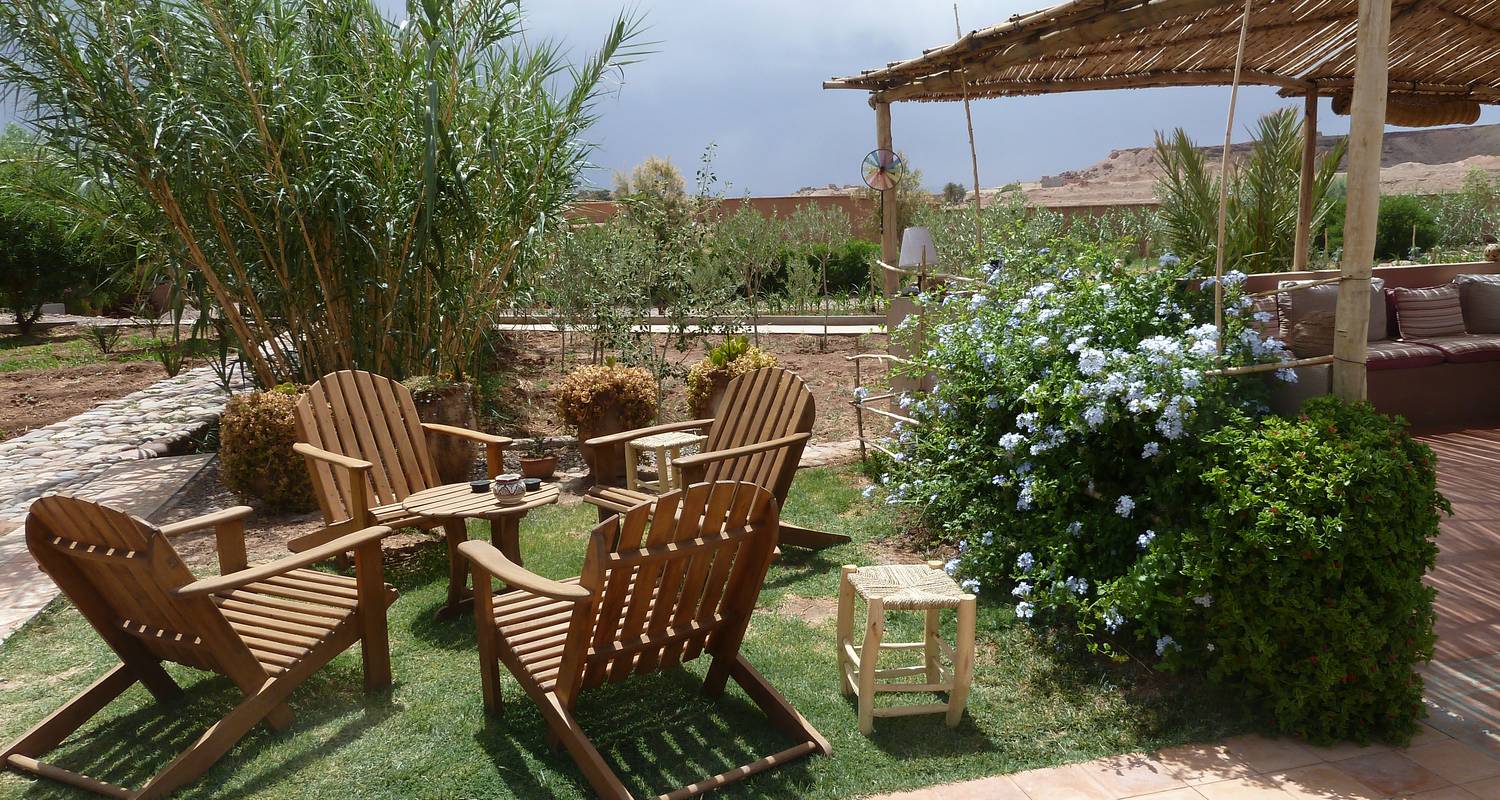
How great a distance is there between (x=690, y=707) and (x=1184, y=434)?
70.1 inches

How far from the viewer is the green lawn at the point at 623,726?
263 cm

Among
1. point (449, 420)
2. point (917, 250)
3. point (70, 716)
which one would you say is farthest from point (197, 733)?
point (917, 250)

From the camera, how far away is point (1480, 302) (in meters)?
6.28

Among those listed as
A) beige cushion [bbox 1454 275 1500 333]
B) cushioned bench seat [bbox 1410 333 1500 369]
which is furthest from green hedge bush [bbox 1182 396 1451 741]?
beige cushion [bbox 1454 275 1500 333]

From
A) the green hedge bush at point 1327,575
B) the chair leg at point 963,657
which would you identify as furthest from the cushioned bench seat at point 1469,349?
the chair leg at point 963,657

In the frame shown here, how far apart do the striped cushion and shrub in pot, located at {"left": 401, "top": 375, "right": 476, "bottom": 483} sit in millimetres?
5805

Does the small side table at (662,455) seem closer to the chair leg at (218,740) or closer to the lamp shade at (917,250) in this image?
Answer: the lamp shade at (917,250)

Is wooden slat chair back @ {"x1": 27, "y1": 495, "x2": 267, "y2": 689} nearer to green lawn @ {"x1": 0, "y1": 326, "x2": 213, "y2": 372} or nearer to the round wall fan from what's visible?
the round wall fan

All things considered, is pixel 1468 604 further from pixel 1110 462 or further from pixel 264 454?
pixel 264 454

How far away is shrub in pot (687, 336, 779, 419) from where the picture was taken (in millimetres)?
6453

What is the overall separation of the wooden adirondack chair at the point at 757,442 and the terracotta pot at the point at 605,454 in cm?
114

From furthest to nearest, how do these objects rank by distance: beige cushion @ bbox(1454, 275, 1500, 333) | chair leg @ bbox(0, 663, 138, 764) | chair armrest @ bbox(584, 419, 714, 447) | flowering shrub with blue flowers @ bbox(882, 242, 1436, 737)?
beige cushion @ bbox(1454, 275, 1500, 333)
chair armrest @ bbox(584, 419, 714, 447)
flowering shrub with blue flowers @ bbox(882, 242, 1436, 737)
chair leg @ bbox(0, 663, 138, 764)

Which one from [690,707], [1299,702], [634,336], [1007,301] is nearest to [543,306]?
[634,336]

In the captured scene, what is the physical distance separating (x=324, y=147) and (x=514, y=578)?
13.6 feet
